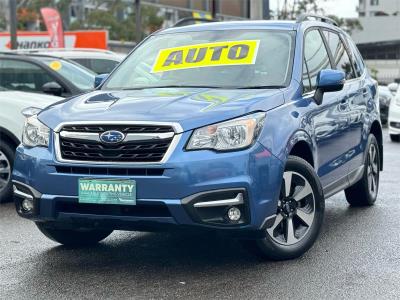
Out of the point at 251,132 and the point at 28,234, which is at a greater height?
the point at 251,132

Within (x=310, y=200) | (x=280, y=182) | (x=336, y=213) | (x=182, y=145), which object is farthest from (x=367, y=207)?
(x=182, y=145)

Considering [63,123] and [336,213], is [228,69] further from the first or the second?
[336,213]

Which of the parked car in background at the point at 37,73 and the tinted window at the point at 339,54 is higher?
the tinted window at the point at 339,54

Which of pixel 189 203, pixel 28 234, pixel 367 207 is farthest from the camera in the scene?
pixel 367 207

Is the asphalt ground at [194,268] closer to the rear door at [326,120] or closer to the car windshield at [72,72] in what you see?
the rear door at [326,120]

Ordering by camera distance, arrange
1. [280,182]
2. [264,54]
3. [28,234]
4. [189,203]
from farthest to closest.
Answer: [28,234], [264,54], [280,182], [189,203]

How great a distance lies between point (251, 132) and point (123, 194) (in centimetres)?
90

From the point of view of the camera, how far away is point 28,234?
6.73 metres

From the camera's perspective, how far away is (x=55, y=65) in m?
9.61

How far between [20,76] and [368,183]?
4.41 meters

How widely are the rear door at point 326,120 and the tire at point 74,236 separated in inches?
70.9

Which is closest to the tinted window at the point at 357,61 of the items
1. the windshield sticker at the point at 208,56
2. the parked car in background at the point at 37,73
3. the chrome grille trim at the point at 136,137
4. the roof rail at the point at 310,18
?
the roof rail at the point at 310,18

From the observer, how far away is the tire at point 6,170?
8258 millimetres

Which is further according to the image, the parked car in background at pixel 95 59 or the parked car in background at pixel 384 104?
the parked car in background at pixel 384 104
